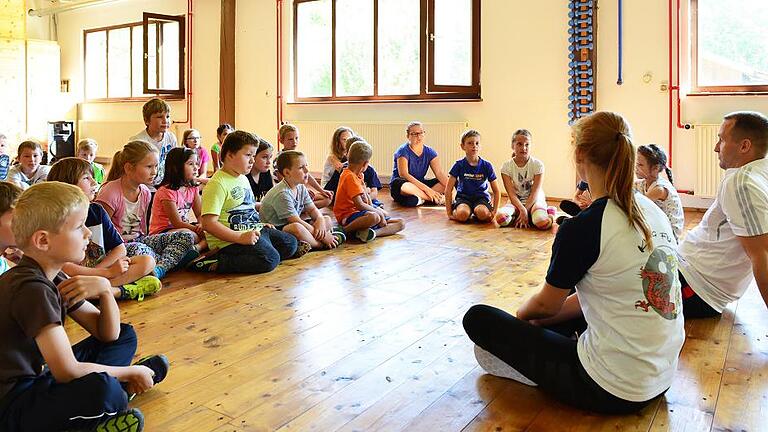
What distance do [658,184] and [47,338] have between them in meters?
Answer: 2.80

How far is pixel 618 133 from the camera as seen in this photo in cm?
174

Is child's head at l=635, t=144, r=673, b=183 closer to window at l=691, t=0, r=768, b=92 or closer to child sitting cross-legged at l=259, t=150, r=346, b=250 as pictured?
child sitting cross-legged at l=259, t=150, r=346, b=250

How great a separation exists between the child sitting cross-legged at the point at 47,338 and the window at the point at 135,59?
305 inches

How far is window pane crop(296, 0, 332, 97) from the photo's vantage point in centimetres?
845

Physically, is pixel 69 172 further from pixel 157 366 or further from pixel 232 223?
pixel 157 366

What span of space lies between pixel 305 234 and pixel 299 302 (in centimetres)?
112

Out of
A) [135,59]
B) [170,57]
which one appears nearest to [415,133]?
[170,57]

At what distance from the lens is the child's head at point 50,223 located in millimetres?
1549

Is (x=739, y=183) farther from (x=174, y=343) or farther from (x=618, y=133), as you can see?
(x=174, y=343)

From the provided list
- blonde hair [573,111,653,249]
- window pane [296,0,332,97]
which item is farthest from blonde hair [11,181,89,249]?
window pane [296,0,332,97]

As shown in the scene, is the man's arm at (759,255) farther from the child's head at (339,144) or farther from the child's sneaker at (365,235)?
the child's head at (339,144)

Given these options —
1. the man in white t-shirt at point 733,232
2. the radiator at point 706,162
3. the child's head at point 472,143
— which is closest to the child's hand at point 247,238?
the man in white t-shirt at point 733,232

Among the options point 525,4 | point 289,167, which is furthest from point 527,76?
point 289,167

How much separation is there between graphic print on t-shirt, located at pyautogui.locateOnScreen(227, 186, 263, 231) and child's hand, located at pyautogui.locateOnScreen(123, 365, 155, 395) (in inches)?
71.7
